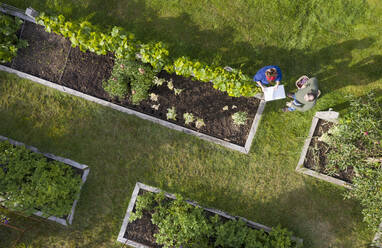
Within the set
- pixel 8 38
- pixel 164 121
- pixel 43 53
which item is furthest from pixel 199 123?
pixel 8 38

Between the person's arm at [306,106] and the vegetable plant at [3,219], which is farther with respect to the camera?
the vegetable plant at [3,219]

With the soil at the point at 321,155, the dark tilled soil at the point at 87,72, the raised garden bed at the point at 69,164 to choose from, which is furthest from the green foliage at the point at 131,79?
the soil at the point at 321,155

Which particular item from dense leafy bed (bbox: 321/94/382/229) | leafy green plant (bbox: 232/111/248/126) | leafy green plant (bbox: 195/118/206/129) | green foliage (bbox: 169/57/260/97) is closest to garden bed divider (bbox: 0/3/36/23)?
green foliage (bbox: 169/57/260/97)

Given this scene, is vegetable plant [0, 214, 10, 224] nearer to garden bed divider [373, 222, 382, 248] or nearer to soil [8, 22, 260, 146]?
soil [8, 22, 260, 146]

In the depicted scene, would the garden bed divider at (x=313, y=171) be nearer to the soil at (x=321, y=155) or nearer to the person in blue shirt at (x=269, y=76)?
the soil at (x=321, y=155)

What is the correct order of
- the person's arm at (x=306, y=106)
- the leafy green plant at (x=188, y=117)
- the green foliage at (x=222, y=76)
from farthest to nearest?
the leafy green plant at (x=188, y=117), the green foliage at (x=222, y=76), the person's arm at (x=306, y=106)

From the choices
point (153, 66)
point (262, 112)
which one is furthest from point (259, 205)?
point (153, 66)

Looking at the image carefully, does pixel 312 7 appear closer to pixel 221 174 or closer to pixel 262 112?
pixel 262 112
